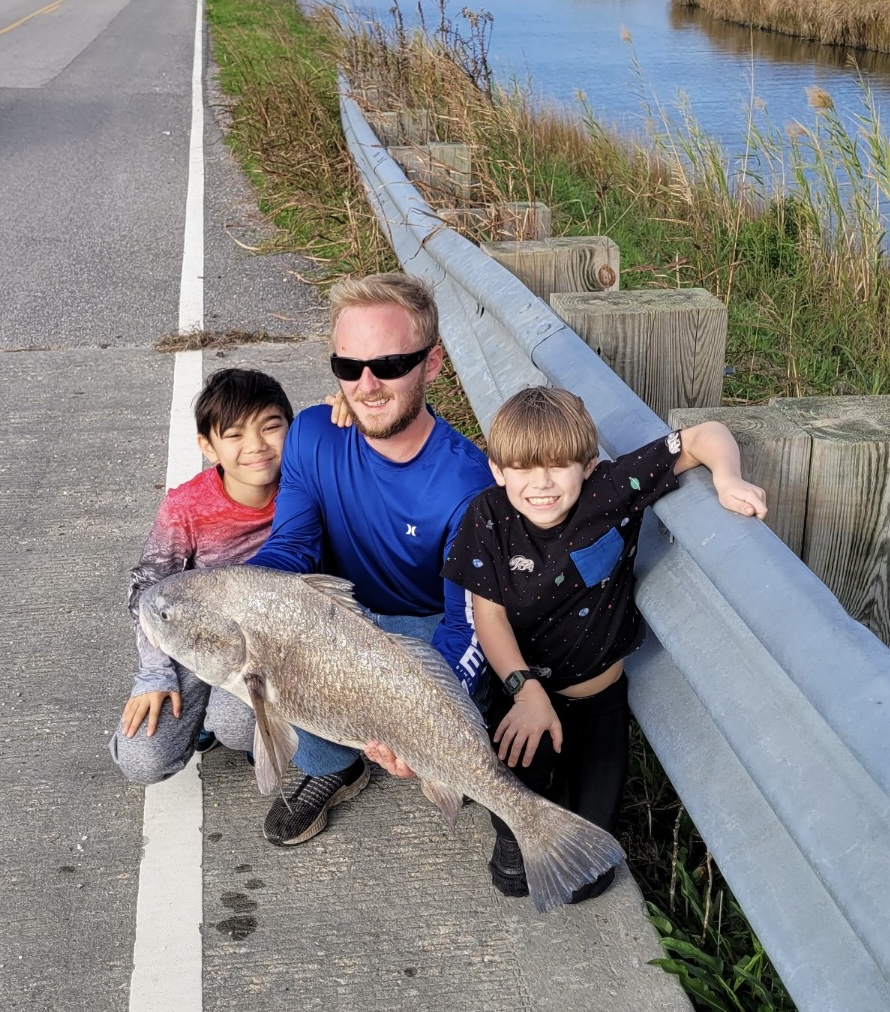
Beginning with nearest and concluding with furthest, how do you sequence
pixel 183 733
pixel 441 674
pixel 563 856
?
pixel 563 856 → pixel 441 674 → pixel 183 733

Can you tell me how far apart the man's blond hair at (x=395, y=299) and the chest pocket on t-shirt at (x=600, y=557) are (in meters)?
0.78

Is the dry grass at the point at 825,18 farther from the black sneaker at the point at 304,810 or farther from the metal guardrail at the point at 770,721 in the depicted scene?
the black sneaker at the point at 304,810

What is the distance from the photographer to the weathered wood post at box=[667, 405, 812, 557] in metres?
2.71

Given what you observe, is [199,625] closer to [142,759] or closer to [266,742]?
[266,742]

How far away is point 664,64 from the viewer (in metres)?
18.1

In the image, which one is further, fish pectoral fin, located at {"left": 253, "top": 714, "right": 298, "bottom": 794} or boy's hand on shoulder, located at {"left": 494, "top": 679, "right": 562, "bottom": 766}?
boy's hand on shoulder, located at {"left": 494, "top": 679, "right": 562, "bottom": 766}

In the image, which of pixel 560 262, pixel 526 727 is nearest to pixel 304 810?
pixel 526 727

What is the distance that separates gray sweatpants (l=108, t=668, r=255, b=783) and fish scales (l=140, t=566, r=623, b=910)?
0.52 meters

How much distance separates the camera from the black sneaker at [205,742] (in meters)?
3.46

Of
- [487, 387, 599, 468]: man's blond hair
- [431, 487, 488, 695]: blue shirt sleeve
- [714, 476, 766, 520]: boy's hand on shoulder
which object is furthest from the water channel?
[714, 476, 766, 520]: boy's hand on shoulder

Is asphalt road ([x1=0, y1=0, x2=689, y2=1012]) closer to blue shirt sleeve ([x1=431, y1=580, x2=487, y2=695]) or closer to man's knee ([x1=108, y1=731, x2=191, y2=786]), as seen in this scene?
man's knee ([x1=108, y1=731, x2=191, y2=786])

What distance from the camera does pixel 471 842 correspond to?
305 cm

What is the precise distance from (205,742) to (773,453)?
1.83 meters

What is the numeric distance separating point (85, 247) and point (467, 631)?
6843mm
